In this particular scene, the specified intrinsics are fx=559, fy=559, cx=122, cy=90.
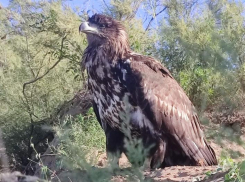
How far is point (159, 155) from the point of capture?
6035 mm

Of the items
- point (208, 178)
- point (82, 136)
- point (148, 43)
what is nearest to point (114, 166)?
point (208, 178)

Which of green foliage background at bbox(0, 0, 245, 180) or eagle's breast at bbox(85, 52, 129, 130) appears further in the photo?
green foliage background at bbox(0, 0, 245, 180)

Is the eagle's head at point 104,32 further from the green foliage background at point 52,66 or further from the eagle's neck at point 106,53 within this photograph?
the green foliage background at point 52,66

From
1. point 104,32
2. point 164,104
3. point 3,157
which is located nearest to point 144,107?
point 164,104

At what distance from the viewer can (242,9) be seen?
9109 millimetres

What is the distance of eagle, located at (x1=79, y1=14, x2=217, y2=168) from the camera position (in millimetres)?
6059

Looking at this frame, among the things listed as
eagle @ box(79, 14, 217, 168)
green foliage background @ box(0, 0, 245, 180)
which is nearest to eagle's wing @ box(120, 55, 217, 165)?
eagle @ box(79, 14, 217, 168)

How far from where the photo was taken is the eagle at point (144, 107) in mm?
6059

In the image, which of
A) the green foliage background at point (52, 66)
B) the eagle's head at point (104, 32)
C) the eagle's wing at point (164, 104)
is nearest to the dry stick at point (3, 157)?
the green foliage background at point (52, 66)

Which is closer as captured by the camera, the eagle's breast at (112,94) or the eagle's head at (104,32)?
the eagle's breast at (112,94)

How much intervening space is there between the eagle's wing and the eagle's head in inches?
18.8

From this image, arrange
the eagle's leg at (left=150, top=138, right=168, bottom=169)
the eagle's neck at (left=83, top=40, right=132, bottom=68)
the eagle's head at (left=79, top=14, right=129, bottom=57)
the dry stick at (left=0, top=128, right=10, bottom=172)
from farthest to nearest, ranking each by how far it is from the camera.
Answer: the dry stick at (left=0, top=128, right=10, bottom=172) < the eagle's head at (left=79, top=14, right=129, bottom=57) < the eagle's neck at (left=83, top=40, right=132, bottom=68) < the eagle's leg at (left=150, top=138, right=168, bottom=169)

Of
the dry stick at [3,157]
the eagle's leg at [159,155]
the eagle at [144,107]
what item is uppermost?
the eagle at [144,107]

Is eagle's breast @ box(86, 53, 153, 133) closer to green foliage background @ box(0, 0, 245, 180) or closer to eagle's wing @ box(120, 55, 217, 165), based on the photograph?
eagle's wing @ box(120, 55, 217, 165)
